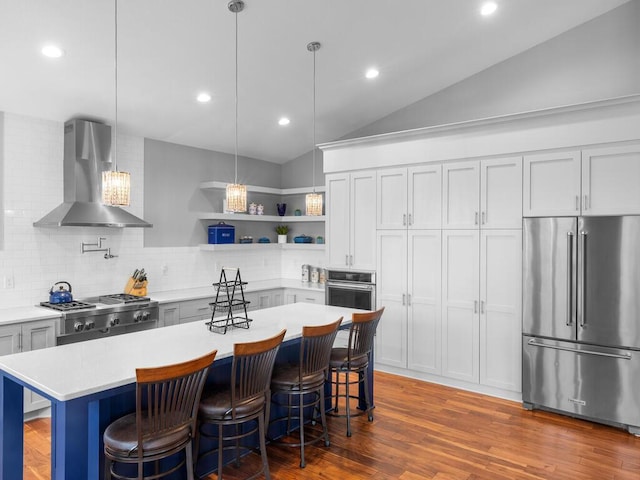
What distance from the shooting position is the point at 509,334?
438 centimetres

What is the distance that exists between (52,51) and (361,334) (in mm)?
3411

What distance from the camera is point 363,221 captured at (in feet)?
17.8

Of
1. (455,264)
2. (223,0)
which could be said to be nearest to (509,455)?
(455,264)

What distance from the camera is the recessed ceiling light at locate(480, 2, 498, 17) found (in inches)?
155

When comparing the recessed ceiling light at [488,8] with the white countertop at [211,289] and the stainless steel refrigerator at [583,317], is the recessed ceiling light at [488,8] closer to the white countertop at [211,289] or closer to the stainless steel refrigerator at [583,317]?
the stainless steel refrigerator at [583,317]

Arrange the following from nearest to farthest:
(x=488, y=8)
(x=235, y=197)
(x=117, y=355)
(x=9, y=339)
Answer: (x=117, y=355)
(x=235, y=197)
(x=9, y=339)
(x=488, y=8)

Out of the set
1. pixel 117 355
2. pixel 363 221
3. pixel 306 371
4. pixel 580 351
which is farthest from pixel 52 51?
pixel 580 351

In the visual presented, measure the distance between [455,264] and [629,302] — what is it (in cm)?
157

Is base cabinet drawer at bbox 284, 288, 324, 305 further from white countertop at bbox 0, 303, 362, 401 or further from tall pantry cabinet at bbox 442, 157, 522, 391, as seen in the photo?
white countertop at bbox 0, 303, 362, 401

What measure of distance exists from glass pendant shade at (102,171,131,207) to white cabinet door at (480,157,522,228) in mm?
3428

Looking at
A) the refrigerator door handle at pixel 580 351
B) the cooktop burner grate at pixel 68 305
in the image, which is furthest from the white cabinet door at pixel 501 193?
the cooktop burner grate at pixel 68 305

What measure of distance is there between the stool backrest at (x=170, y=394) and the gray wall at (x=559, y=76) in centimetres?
444

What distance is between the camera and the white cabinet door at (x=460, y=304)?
460cm

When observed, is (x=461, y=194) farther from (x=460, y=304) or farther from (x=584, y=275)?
(x=584, y=275)
